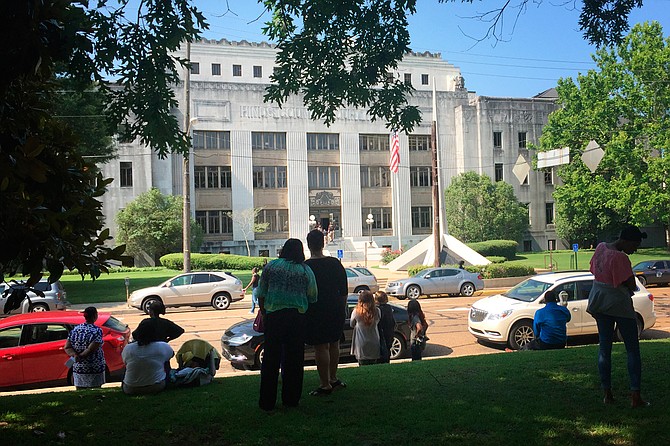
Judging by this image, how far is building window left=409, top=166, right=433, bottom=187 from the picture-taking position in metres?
59.5

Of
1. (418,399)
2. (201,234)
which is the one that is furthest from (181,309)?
(201,234)

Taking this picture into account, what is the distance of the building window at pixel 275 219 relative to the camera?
55513mm

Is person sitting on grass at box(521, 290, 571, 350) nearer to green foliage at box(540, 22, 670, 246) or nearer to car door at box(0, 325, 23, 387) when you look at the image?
car door at box(0, 325, 23, 387)

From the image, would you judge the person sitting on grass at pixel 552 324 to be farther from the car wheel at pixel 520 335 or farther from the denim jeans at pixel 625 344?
the denim jeans at pixel 625 344

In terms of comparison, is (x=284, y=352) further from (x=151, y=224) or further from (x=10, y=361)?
(x=151, y=224)

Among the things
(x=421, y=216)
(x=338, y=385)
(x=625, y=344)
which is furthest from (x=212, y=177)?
(x=625, y=344)

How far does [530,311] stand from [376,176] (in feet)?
151

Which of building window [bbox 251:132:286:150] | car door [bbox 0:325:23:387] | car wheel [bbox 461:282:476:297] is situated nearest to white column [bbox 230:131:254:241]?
building window [bbox 251:132:286:150]

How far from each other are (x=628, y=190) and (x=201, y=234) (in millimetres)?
33174

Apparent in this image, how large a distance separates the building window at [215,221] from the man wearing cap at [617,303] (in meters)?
49.9

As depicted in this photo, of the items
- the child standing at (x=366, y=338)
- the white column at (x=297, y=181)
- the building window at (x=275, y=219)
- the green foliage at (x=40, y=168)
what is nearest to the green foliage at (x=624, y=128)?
the white column at (x=297, y=181)

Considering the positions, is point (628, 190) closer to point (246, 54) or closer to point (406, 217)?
point (406, 217)

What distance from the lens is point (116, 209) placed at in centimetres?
5078

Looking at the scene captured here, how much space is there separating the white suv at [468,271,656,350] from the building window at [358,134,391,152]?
44.3m
